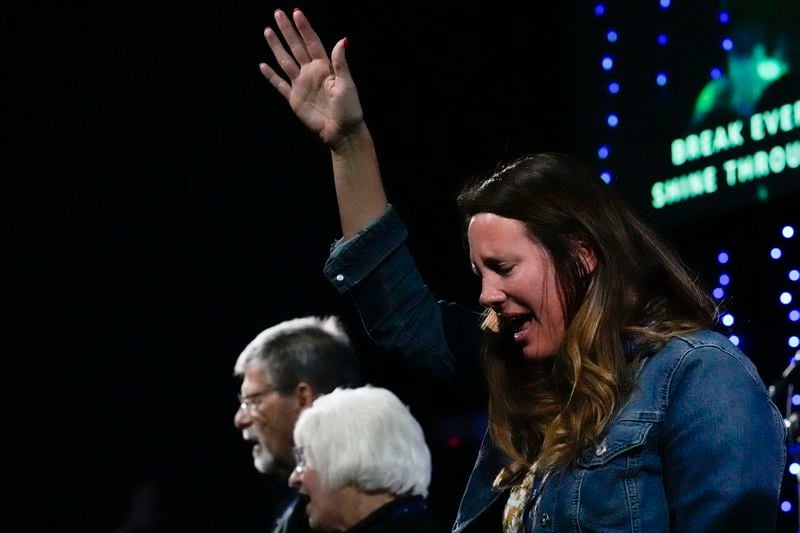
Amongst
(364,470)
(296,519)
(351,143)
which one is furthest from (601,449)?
(296,519)

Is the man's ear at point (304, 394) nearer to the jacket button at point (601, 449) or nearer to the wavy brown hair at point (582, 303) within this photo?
the wavy brown hair at point (582, 303)

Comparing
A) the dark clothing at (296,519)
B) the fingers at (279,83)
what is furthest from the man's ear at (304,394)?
the fingers at (279,83)

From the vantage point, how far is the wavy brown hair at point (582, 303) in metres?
1.54

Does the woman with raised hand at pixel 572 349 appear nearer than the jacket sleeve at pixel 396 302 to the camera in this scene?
Yes

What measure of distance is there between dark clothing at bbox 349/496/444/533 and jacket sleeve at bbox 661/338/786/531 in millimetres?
1508

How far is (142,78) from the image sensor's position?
4.91 metres

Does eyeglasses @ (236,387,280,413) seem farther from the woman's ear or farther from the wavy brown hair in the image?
the woman's ear

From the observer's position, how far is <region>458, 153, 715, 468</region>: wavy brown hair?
5.05ft

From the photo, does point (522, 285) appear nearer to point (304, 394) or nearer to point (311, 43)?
point (311, 43)

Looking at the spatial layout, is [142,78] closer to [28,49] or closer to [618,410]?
[28,49]

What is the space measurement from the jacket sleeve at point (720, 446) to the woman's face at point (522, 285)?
0.19 meters

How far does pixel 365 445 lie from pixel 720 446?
1629mm

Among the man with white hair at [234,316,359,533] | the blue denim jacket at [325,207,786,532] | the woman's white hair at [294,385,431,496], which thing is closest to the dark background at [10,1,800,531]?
the man with white hair at [234,316,359,533]

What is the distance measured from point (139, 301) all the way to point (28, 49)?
1.10m
